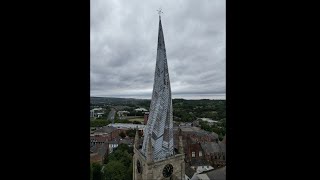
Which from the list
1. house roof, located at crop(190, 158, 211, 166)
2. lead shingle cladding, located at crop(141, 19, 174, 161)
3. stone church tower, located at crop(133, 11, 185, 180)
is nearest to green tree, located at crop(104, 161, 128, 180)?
stone church tower, located at crop(133, 11, 185, 180)

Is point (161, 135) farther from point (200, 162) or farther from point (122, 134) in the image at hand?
point (122, 134)

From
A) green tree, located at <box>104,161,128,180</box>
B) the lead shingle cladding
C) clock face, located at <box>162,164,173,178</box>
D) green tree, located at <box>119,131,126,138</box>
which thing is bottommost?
green tree, located at <box>104,161,128,180</box>

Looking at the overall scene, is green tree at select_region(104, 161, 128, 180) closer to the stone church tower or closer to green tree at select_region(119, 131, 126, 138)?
the stone church tower

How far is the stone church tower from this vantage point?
678cm

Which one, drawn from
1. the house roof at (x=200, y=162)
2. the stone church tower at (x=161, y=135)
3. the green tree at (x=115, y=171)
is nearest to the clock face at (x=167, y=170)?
the stone church tower at (x=161, y=135)

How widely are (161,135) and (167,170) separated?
1135 mm

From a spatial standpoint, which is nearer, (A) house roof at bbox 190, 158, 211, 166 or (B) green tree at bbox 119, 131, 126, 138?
(A) house roof at bbox 190, 158, 211, 166

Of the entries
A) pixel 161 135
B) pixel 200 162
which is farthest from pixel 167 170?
pixel 200 162
